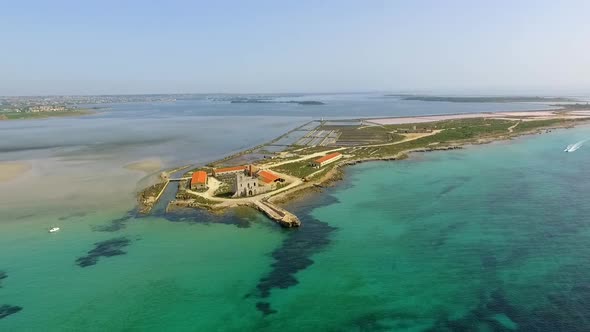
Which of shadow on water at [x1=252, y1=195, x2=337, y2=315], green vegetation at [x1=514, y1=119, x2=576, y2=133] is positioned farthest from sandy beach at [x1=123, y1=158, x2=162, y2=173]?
green vegetation at [x1=514, y1=119, x2=576, y2=133]

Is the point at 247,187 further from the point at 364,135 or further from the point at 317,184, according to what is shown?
the point at 364,135

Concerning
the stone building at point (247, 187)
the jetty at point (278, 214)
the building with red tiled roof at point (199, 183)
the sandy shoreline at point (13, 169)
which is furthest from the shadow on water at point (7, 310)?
the sandy shoreline at point (13, 169)

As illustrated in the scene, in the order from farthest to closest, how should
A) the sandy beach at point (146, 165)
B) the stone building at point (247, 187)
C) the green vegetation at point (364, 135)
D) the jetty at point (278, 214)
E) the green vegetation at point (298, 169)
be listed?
the green vegetation at point (364, 135)
the sandy beach at point (146, 165)
the green vegetation at point (298, 169)
the stone building at point (247, 187)
the jetty at point (278, 214)

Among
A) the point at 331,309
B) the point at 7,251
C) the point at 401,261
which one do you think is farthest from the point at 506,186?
the point at 7,251

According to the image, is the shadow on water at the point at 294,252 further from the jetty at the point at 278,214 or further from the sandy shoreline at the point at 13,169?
the sandy shoreline at the point at 13,169

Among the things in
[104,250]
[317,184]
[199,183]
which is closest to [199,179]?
[199,183]

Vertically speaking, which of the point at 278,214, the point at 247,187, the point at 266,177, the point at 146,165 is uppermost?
the point at 266,177
